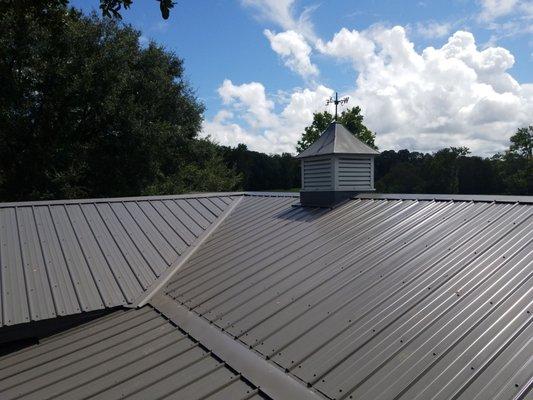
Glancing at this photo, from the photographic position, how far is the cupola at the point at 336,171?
31.3 feet

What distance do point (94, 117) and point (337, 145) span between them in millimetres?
15530

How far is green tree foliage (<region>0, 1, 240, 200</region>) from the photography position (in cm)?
1872

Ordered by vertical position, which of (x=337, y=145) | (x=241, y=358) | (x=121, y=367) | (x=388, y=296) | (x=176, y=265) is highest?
(x=337, y=145)

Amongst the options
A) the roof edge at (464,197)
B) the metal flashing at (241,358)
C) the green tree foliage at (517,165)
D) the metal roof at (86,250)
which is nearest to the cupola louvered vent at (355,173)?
the roof edge at (464,197)

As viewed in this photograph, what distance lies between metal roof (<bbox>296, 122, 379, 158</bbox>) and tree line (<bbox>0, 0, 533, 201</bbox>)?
13.3 m

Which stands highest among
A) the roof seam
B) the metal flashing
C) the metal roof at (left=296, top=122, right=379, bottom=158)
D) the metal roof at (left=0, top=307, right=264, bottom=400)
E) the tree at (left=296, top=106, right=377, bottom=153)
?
the tree at (left=296, top=106, right=377, bottom=153)

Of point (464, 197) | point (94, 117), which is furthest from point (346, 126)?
point (464, 197)

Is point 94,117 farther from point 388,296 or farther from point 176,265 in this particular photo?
point 388,296

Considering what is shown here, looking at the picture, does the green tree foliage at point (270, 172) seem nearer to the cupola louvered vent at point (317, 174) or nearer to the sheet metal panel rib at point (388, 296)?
the cupola louvered vent at point (317, 174)

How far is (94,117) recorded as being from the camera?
68.4 ft

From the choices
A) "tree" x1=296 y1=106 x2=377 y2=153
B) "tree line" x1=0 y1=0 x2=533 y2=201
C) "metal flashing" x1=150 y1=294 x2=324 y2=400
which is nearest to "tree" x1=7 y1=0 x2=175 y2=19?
"metal flashing" x1=150 y1=294 x2=324 y2=400

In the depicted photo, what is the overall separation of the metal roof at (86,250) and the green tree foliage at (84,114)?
1135 centimetres

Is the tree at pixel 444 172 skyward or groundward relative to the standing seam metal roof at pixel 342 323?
skyward

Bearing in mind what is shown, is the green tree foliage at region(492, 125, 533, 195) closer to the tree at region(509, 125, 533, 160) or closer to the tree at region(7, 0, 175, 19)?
the tree at region(509, 125, 533, 160)
